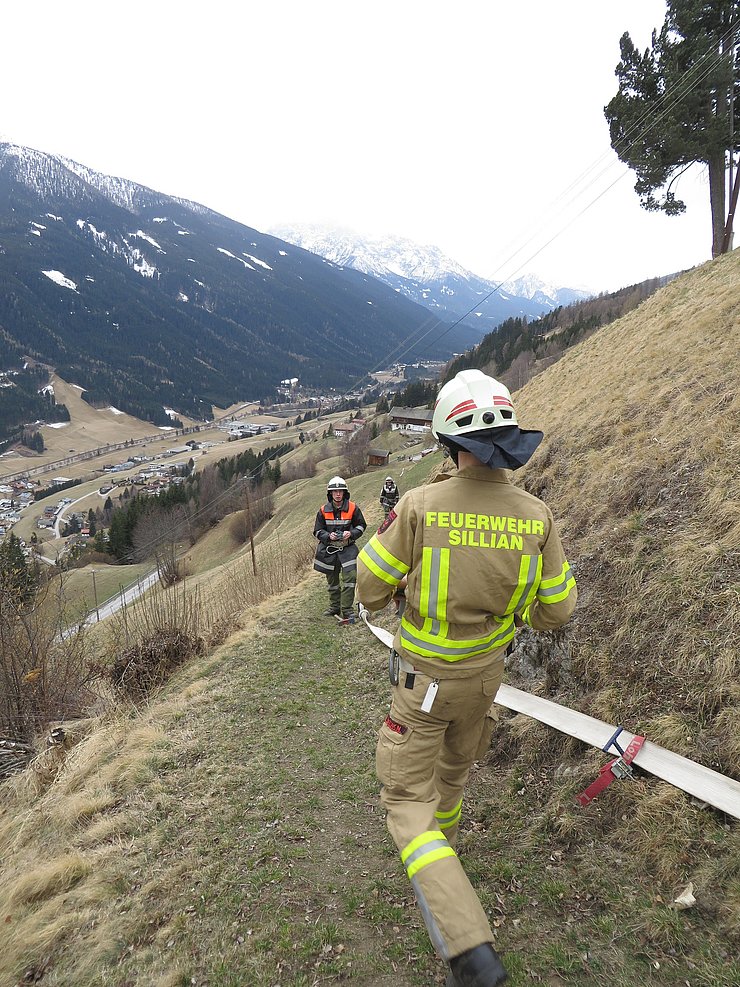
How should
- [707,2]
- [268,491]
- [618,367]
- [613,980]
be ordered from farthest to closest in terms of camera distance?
1. [268,491]
2. [707,2]
3. [618,367]
4. [613,980]

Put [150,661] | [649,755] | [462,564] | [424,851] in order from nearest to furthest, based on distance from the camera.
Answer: [424,851] < [462,564] < [649,755] < [150,661]

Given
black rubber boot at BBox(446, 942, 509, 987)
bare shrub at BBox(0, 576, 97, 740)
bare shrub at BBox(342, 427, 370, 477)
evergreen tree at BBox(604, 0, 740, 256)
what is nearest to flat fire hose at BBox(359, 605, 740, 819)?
black rubber boot at BBox(446, 942, 509, 987)

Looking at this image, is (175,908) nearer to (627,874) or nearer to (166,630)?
(627,874)

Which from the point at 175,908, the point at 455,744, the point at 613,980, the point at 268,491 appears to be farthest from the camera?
the point at 268,491

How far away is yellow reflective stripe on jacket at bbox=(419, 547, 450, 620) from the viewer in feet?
8.44

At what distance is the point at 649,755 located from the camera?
3.47 meters

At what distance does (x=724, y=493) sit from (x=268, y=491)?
58025mm

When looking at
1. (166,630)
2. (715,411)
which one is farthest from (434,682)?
(166,630)

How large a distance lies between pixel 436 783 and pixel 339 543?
19.4ft

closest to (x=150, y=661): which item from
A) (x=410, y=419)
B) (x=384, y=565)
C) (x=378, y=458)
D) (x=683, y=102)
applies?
(x=384, y=565)

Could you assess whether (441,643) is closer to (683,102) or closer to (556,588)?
(556,588)

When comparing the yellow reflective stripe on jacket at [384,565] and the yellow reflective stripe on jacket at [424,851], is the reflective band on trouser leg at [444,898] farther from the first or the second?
the yellow reflective stripe on jacket at [384,565]

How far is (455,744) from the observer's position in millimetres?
2930

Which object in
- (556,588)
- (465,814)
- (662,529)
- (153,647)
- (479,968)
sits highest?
(556,588)
